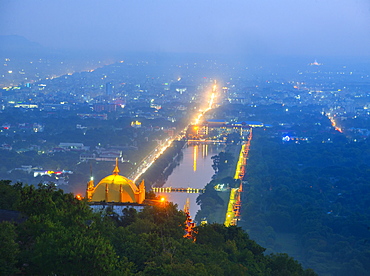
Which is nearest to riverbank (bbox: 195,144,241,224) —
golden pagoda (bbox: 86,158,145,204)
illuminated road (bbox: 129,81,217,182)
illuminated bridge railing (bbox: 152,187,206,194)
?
illuminated bridge railing (bbox: 152,187,206,194)

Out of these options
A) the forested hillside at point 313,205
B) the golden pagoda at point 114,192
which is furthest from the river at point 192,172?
the golden pagoda at point 114,192

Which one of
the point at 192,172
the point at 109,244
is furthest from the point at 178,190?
the point at 109,244

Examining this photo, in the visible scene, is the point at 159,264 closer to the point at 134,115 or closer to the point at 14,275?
the point at 14,275

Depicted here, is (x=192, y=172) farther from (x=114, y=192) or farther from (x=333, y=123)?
(x=333, y=123)

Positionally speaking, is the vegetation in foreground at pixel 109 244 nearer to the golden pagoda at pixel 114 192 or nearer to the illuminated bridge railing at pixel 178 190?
the golden pagoda at pixel 114 192

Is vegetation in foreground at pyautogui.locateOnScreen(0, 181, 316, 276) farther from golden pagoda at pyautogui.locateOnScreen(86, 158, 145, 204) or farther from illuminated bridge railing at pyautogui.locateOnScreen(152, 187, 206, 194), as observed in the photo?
illuminated bridge railing at pyautogui.locateOnScreen(152, 187, 206, 194)
